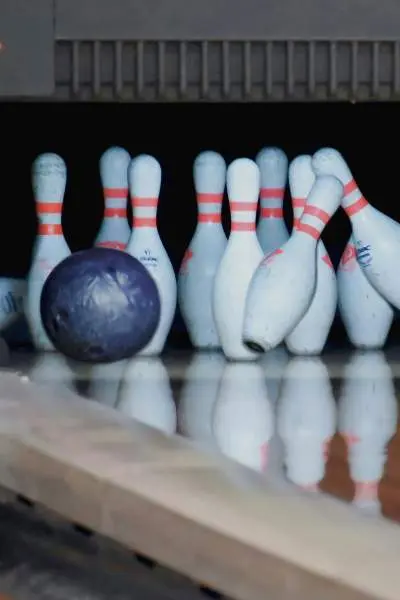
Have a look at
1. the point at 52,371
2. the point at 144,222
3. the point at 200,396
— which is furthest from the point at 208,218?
the point at 200,396

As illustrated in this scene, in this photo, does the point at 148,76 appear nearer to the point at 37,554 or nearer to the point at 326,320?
the point at 326,320

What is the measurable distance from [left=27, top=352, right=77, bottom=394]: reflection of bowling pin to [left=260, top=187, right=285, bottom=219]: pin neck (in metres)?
0.51

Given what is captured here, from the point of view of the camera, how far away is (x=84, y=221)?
3061 mm

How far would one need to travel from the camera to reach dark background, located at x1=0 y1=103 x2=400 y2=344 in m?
3.04

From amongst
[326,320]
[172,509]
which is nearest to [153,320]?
[326,320]

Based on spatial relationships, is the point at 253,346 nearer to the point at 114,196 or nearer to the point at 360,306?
the point at 360,306

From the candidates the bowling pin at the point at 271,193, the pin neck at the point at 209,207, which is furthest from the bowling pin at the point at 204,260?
the bowling pin at the point at 271,193

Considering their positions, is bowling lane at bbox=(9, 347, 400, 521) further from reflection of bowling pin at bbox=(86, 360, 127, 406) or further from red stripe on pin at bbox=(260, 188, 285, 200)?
red stripe on pin at bbox=(260, 188, 285, 200)

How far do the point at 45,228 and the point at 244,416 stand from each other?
0.93 meters

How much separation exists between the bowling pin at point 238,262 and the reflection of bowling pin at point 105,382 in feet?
0.65

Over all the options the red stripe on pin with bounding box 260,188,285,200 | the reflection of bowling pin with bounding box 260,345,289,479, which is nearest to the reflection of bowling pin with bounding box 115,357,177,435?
the reflection of bowling pin with bounding box 260,345,289,479

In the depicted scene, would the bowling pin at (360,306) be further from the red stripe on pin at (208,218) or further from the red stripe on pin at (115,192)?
the red stripe on pin at (115,192)

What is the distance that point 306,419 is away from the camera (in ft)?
6.02

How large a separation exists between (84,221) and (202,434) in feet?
4.75
